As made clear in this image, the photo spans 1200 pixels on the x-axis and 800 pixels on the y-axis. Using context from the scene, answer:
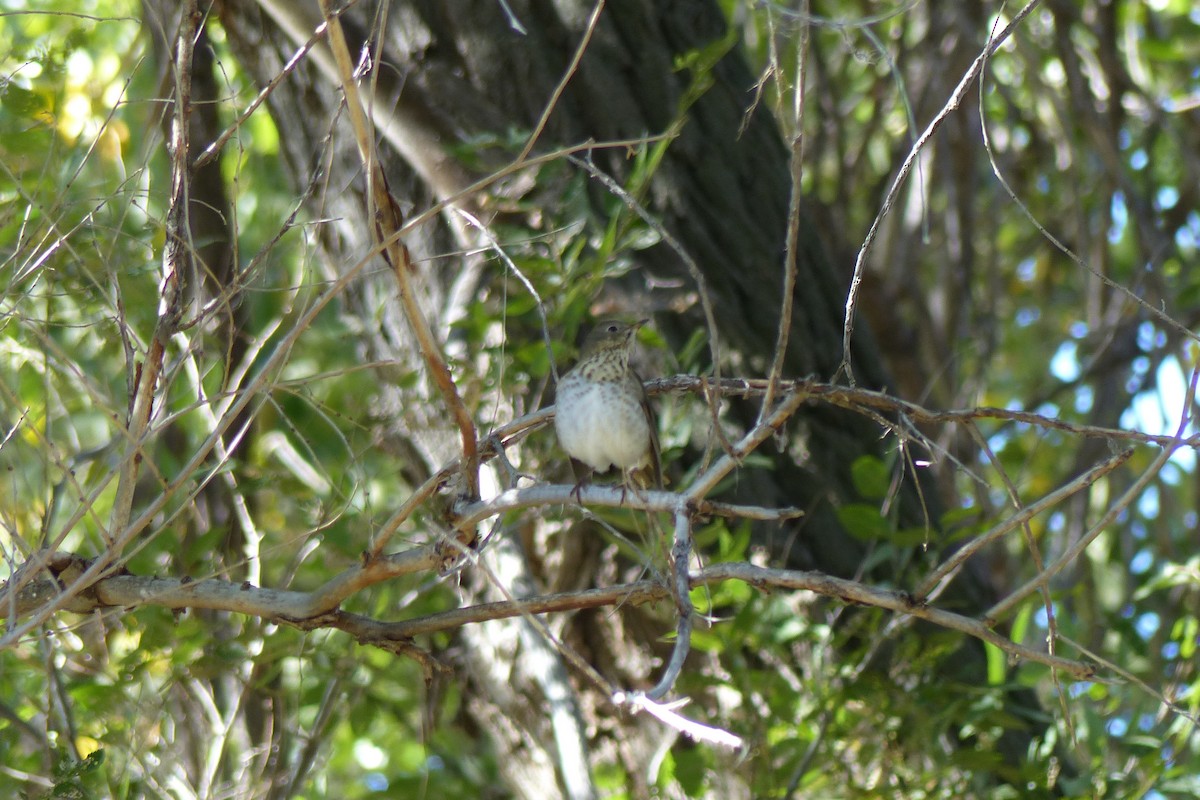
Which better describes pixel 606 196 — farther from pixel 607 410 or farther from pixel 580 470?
pixel 580 470

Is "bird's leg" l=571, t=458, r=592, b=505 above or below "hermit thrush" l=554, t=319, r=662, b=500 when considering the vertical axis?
below

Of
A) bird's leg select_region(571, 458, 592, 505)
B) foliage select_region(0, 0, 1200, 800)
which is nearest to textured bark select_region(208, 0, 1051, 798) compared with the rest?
foliage select_region(0, 0, 1200, 800)

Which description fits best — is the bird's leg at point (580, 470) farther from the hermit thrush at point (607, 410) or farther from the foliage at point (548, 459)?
the hermit thrush at point (607, 410)

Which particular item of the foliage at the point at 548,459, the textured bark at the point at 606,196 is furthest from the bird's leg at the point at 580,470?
the textured bark at the point at 606,196

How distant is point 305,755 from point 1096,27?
431 centimetres

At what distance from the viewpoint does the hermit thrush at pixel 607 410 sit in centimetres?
363

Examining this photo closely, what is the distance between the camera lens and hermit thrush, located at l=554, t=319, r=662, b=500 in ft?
11.9

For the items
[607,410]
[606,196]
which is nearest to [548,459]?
[607,410]

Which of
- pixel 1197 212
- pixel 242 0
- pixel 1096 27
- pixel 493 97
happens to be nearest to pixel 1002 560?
pixel 1197 212

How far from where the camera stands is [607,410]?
3652mm

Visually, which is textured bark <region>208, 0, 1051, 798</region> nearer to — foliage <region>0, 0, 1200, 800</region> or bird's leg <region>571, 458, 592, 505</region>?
foliage <region>0, 0, 1200, 800</region>

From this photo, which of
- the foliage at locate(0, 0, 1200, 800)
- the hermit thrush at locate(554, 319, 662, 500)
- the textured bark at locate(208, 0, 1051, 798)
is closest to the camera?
the foliage at locate(0, 0, 1200, 800)

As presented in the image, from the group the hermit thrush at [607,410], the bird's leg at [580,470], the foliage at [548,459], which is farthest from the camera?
the bird's leg at [580,470]

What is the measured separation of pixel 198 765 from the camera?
4336mm
